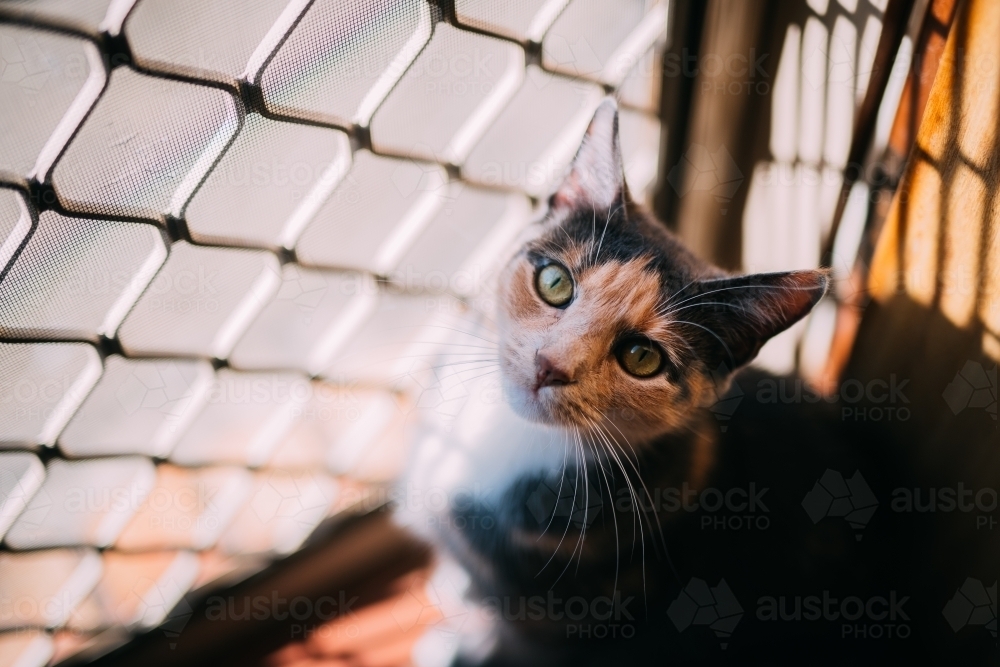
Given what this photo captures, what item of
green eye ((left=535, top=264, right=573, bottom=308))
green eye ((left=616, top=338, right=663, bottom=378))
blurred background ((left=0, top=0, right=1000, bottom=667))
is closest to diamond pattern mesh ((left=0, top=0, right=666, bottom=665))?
blurred background ((left=0, top=0, right=1000, bottom=667))

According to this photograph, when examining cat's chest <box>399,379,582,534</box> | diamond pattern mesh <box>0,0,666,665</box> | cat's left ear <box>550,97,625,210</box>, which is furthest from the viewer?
cat's chest <box>399,379,582,534</box>

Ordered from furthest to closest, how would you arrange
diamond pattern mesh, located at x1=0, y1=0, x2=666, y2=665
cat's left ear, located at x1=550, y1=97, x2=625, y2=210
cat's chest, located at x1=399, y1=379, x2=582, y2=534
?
cat's chest, located at x1=399, y1=379, x2=582, y2=534 < cat's left ear, located at x1=550, y1=97, x2=625, y2=210 < diamond pattern mesh, located at x1=0, y1=0, x2=666, y2=665

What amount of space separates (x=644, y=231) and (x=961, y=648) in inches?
33.9

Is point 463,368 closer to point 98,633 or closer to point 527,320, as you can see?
point 527,320

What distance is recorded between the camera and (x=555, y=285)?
884 millimetres

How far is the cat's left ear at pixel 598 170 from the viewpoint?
2.65 ft

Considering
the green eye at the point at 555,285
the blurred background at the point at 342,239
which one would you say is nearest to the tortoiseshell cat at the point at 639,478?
the green eye at the point at 555,285

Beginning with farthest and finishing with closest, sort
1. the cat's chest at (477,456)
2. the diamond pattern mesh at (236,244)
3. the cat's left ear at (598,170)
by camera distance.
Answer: the cat's chest at (477,456)
the cat's left ear at (598,170)
the diamond pattern mesh at (236,244)

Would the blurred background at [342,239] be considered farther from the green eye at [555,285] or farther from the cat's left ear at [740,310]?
the cat's left ear at [740,310]

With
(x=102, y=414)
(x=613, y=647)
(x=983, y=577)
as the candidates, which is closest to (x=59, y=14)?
(x=102, y=414)

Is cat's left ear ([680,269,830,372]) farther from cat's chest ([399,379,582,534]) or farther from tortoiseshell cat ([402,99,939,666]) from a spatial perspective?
cat's chest ([399,379,582,534])

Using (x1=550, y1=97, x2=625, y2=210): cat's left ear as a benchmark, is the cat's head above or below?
below

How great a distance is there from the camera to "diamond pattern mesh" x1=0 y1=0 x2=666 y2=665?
2.27ft

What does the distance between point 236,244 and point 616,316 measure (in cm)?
55
